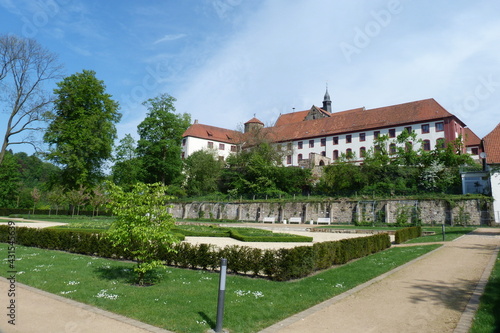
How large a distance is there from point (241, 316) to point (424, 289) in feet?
15.5

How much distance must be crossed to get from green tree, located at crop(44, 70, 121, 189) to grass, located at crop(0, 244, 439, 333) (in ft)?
81.2

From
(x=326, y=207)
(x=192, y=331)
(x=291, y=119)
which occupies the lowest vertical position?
(x=192, y=331)

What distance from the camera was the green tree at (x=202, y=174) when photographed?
55.2 metres

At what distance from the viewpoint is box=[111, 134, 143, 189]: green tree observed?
1953 inches

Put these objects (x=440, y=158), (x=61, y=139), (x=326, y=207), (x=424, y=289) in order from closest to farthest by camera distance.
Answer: (x=424, y=289)
(x=61, y=139)
(x=326, y=207)
(x=440, y=158)

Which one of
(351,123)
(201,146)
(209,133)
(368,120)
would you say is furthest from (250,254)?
(209,133)

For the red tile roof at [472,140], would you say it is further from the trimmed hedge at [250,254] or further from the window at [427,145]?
the trimmed hedge at [250,254]

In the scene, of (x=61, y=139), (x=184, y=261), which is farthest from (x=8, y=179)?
(x=184, y=261)

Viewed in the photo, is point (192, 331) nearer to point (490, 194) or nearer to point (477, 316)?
point (477, 316)

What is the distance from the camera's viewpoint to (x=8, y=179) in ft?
190

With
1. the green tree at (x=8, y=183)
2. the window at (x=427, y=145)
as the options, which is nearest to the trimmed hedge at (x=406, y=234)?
the window at (x=427, y=145)

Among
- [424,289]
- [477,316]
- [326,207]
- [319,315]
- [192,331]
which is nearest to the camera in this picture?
[192,331]

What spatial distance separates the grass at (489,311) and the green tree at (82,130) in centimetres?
3459

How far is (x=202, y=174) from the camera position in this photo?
56656mm
